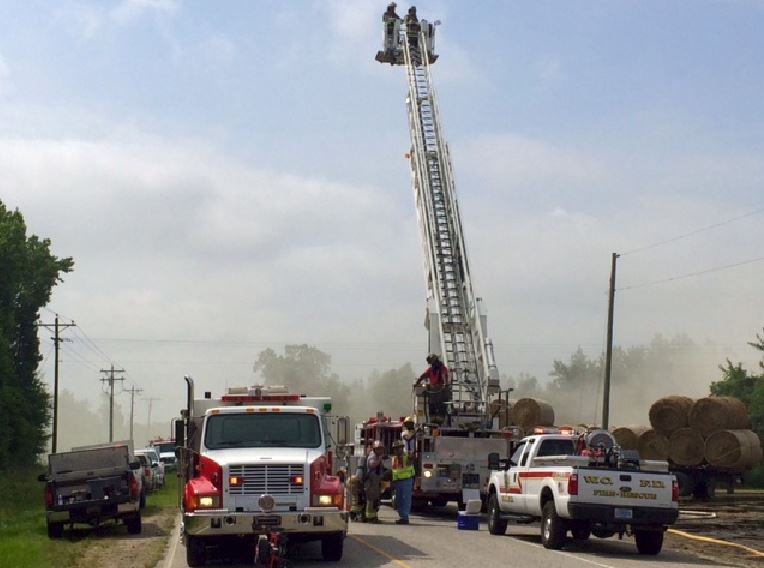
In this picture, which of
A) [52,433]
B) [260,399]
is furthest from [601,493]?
[52,433]

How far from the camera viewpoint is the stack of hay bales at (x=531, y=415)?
37.9 metres

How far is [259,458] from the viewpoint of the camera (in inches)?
613

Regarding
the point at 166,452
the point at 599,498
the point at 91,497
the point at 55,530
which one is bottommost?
the point at 166,452

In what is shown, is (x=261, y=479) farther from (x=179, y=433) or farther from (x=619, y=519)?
(x=619, y=519)

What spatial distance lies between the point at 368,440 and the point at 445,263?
5.36 m

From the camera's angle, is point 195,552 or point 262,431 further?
Answer: point 262,431

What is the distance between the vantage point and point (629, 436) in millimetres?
36875

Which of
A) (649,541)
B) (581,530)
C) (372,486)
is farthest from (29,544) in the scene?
(649,541)

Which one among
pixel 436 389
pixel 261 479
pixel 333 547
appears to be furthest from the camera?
pixel 436 389

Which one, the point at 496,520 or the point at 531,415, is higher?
the point at 531,415

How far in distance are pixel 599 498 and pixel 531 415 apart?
20.4 metres

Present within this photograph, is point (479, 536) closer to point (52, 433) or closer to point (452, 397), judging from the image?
point (452, 397)

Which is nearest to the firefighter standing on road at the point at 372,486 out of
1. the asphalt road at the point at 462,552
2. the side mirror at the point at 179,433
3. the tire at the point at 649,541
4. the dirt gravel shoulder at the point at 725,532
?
the asphalt road at the point at 462,552

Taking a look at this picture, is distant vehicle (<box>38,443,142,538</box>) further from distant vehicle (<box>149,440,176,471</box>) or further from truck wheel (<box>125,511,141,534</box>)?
distant vehicle (<box>149,440,176,471</box>)
